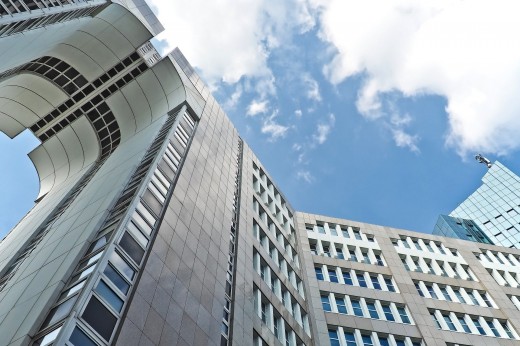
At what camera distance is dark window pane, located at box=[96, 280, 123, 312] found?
16861 millimetres

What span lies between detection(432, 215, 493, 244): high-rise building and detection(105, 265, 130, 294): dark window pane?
104502 mm

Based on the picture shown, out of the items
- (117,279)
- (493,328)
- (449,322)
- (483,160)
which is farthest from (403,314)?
(483,160)

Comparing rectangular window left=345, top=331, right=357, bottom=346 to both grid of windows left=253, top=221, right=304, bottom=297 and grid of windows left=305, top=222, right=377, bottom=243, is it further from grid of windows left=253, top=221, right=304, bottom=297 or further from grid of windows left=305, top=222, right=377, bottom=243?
grid of windows left=305, top=222, right=377, bottom=243

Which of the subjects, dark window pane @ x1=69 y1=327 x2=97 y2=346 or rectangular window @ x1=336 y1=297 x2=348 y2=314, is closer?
dark window pane @ x1=69 y1=327 x2=97 y2=346

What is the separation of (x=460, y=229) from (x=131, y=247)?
110331 millimetres

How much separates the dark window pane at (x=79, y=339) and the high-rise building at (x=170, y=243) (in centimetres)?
5

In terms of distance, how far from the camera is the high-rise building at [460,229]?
10888 centimetres

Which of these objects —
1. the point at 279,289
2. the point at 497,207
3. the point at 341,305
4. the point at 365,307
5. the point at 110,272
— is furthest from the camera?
the point at 497,207

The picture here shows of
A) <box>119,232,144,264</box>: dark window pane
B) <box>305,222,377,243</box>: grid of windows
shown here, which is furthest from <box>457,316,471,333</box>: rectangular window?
<box>119,232,144,264</box>: dark window pane

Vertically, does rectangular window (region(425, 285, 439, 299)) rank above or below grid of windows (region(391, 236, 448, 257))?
below

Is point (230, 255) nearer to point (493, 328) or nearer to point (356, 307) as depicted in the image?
point (356, 307)

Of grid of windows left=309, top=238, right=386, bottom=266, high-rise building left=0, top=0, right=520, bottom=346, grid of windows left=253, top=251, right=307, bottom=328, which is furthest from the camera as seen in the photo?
grid of windows left=309, top=238, right=386, bottom=266

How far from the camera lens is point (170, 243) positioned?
22.7 m

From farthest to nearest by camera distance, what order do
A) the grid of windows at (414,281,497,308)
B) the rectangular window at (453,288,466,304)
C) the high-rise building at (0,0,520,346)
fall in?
the rectangular window at (453,288,466,304) → the grid of windows at (414,281,497,308) → the high-rise building at (0,0,520,346)
